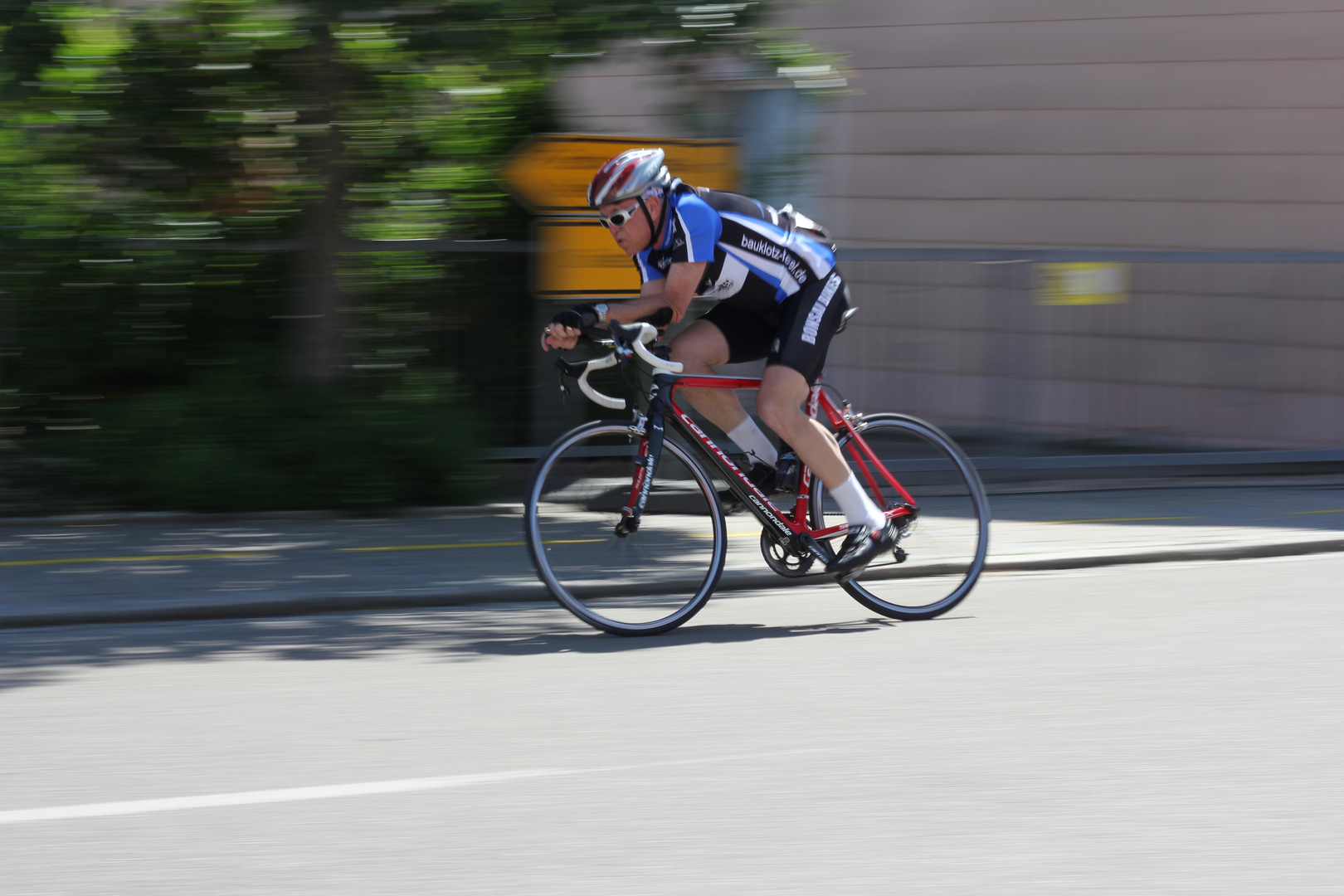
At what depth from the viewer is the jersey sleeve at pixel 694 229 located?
19.1 feet

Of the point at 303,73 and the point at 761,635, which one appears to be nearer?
the point at 761,635

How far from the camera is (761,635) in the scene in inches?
240

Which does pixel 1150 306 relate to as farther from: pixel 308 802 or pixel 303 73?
pixel 308 802

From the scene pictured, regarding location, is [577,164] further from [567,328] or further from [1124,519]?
[1124,519]

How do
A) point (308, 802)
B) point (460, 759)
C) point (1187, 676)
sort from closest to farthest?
point (308, 802), point (460, 759), point (1187, 676)

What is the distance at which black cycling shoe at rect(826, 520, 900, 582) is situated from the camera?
6223 mm

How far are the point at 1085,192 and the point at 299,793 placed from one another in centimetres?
1014

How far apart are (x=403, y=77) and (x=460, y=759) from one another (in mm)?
5169

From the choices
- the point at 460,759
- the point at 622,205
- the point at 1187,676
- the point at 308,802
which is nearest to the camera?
the point at 308,802

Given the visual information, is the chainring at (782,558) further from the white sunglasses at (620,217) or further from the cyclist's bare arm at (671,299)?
the white sunglasses at (620,217)

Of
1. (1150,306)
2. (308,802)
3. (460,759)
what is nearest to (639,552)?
(460,759)

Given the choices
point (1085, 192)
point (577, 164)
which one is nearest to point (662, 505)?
point (577, 164)

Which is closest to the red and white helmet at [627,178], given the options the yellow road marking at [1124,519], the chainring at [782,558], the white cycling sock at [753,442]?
the white cycling sock at [753,442]

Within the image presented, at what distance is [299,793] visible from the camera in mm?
4121
